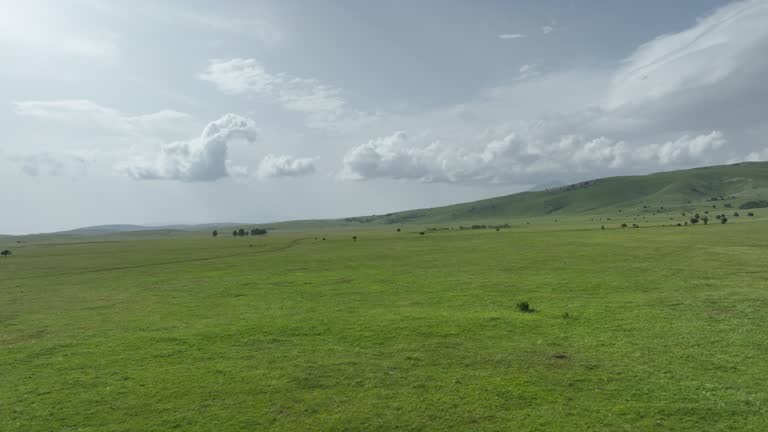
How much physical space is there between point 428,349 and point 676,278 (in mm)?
27923

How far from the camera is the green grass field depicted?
1410 centimetres

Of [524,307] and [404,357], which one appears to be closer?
[404,357]

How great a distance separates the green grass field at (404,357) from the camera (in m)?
14.1

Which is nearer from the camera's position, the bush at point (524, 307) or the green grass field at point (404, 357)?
the green grass field at point (404, 357)

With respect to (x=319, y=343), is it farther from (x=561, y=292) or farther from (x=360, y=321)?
(x=561, y=292)

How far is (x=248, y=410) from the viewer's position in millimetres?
14758

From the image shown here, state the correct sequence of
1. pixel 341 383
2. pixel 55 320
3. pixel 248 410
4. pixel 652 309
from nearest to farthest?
pixel 248 410
pixel 341 383
pixel 652 309
pixel 55 320

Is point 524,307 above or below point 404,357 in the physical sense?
above

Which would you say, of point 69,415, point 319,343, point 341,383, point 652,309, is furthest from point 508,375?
point 69,415

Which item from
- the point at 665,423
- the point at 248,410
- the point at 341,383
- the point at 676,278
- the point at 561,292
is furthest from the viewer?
the point at 676,278

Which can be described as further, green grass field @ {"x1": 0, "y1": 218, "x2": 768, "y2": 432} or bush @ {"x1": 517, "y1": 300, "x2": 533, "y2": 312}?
bush @ {"x1": 517, "y1": 300, "x2": 533, "y2": 312}

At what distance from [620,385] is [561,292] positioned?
681 inches

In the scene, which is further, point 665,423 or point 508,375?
point 508,375

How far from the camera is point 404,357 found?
1936cm
